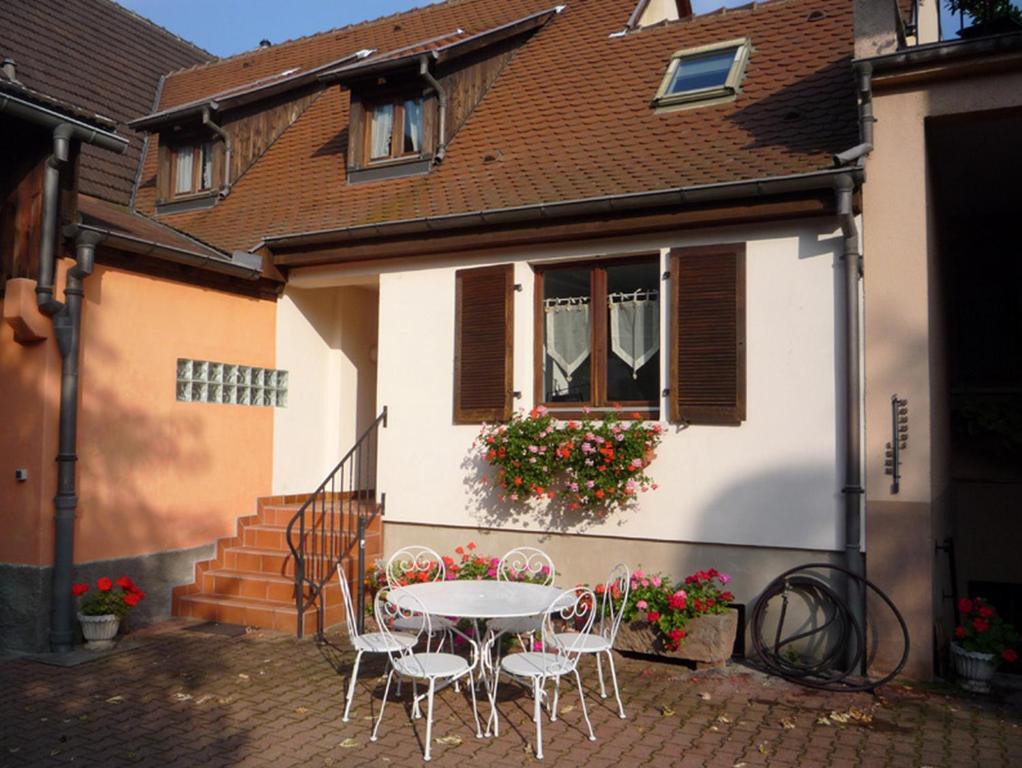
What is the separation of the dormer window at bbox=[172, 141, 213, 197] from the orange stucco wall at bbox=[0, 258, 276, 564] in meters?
2.68

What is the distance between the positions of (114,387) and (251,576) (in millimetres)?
2091

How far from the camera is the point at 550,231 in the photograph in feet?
25.9

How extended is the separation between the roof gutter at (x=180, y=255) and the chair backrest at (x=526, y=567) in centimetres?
381

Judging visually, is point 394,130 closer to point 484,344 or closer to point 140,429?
point 484,344

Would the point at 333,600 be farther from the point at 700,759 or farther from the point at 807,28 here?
the point at 807,28

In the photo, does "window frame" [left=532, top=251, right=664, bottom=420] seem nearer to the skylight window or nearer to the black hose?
the black hose

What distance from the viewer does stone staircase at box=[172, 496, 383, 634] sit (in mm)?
7934

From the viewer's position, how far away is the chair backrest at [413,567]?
725 cm

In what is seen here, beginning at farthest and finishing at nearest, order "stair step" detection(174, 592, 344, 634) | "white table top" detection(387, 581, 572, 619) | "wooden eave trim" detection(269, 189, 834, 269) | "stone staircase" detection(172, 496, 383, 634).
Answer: "stone staircase" detection(172, 496, 383, 634), "stair step" detection(174, 592, 344, 634), "wooden eave trim" detection(269, 189, 834, 269), "white table top" detection(387, 581, 572, 619)

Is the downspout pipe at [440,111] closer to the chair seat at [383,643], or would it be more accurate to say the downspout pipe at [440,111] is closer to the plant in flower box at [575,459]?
the plant in flower box at [575,459]

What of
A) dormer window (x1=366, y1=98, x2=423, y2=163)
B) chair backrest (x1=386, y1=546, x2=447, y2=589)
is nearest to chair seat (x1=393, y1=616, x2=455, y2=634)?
chair backrest (x1=386, y1=546, x2=447, y2=589)

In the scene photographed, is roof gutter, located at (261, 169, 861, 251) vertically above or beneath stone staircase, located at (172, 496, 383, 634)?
above

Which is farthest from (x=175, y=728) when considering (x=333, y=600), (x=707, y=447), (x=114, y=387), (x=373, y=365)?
(x=373, y=365)

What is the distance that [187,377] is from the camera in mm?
8555
